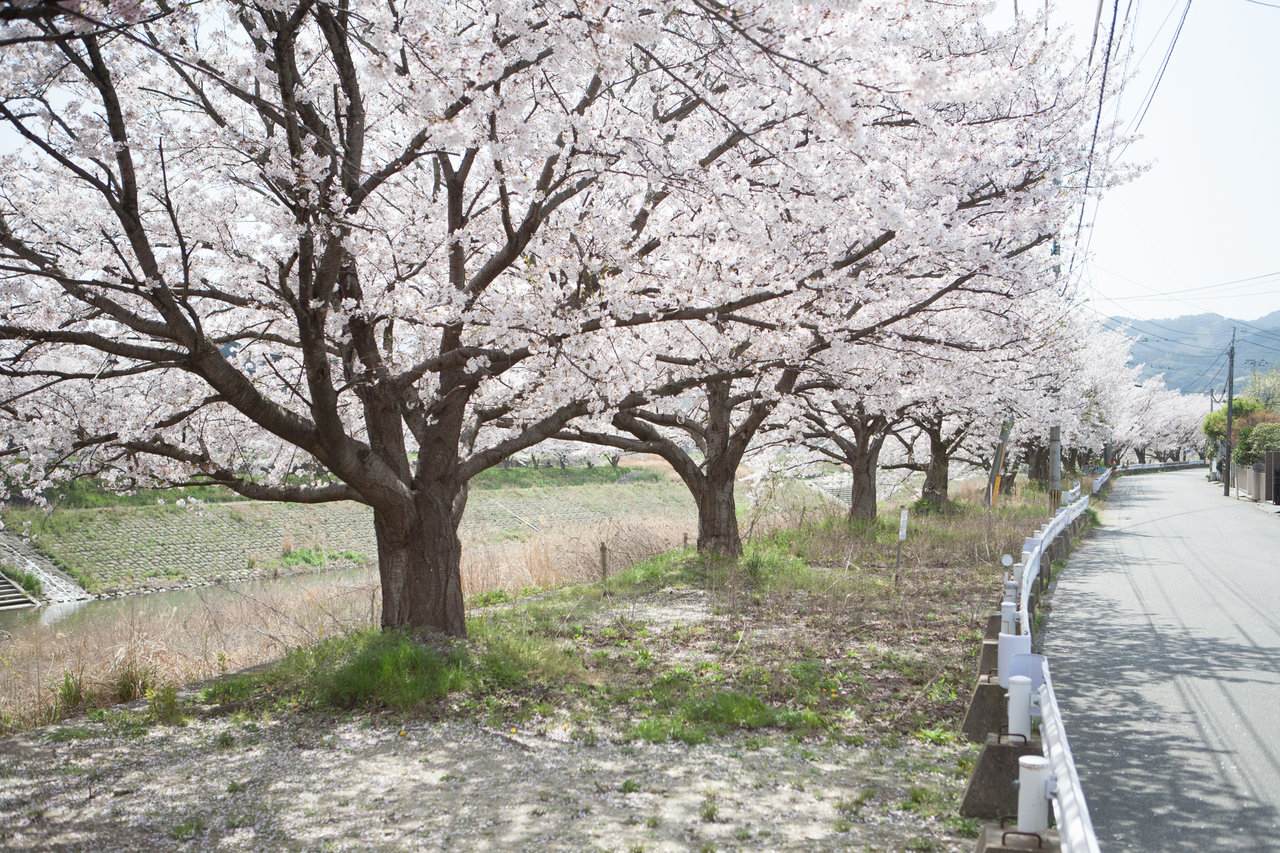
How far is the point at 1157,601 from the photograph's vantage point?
36.5 feet

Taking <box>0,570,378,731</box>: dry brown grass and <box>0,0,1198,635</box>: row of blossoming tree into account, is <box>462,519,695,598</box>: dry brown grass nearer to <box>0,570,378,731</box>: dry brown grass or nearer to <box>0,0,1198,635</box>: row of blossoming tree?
<box>0,570,378,731</box>: dry brown grass

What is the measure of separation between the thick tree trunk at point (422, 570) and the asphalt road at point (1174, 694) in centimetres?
558

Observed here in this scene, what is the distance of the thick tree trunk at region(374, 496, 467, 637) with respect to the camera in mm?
8234

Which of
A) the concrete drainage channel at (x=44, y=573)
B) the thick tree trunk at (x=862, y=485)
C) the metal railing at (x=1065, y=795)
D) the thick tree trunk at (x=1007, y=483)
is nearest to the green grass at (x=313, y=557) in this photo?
the concrete drainage channel at (x=44, y=573)

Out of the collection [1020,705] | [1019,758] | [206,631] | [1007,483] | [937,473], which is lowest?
[206,631]

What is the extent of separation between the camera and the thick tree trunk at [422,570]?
8.23m

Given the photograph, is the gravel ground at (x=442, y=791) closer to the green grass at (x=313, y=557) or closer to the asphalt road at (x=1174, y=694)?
the asphalt road at (x=1174, y=694)

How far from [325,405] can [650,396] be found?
4.20 meters

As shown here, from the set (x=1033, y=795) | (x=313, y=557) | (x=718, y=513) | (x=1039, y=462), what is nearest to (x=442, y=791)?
(x=1033, y=795)

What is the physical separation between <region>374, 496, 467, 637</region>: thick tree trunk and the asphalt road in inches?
220

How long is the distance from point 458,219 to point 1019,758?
6.62 m

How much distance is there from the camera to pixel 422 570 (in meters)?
8.27

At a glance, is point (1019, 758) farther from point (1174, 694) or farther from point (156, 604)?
point (156, 604)

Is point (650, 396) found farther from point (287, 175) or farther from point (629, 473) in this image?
point (629, 473)
